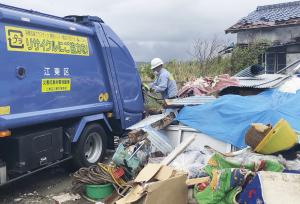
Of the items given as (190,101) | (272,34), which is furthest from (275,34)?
(190,101)

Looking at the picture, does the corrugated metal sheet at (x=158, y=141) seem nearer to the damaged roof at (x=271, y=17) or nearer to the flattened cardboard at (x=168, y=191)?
the flattened cardboard at (x=168, y=191)

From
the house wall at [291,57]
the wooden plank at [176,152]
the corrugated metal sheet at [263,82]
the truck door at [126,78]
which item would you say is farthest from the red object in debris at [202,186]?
the house wall at [291,57]

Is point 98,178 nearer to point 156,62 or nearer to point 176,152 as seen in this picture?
point 176,152

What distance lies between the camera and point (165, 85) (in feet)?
27.7

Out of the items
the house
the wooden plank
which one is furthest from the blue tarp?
the house

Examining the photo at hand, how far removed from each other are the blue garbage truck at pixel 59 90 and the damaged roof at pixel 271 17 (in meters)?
10.5

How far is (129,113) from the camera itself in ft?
24.9

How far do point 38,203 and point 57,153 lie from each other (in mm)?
823

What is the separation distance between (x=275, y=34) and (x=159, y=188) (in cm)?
1382

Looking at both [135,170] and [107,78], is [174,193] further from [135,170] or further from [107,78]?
[107,78]

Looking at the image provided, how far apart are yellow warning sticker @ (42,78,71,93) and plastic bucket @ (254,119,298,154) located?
283cm

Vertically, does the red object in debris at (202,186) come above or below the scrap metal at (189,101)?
below

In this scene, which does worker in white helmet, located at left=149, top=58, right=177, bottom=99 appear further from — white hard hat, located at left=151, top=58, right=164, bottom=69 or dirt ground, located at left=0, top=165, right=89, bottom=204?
dirt ground, located at left=0, top=165, right=89, bottom=204

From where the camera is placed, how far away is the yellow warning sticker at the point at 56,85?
565cm
